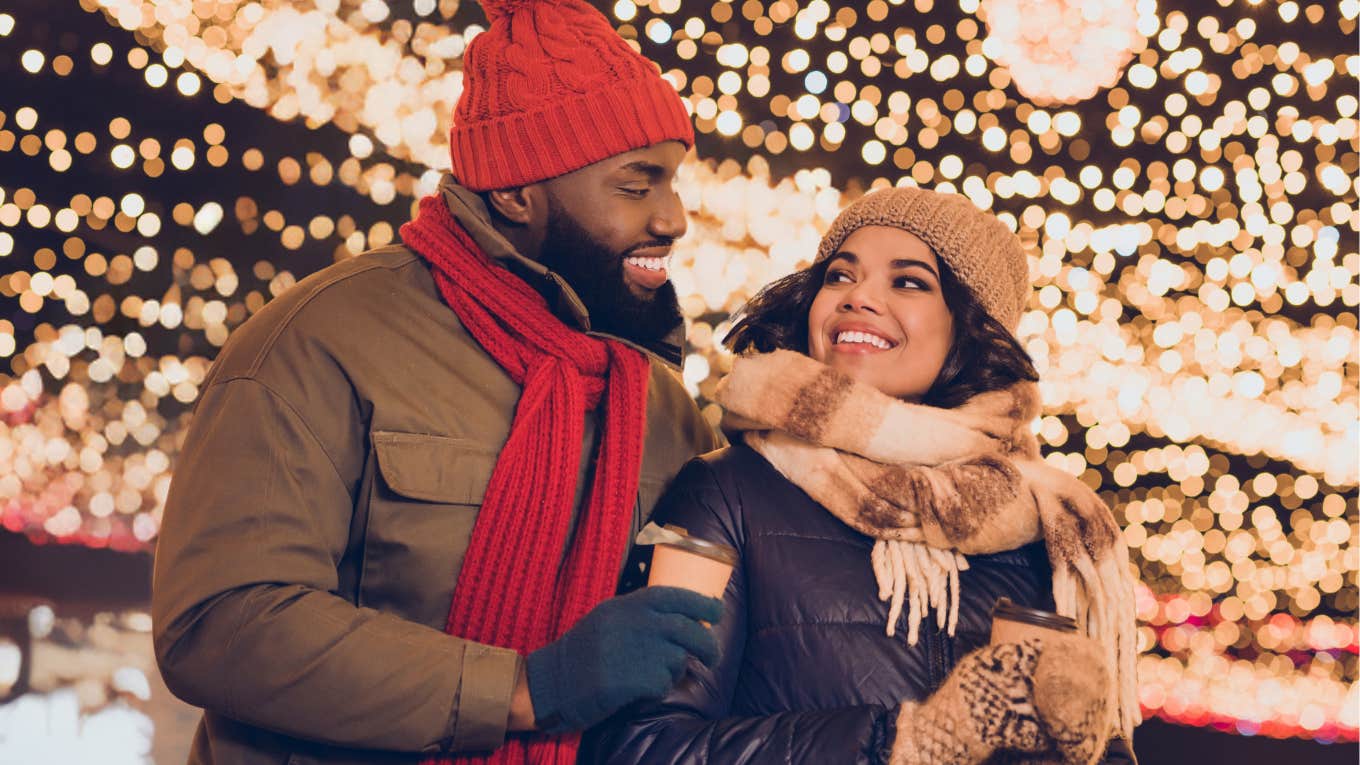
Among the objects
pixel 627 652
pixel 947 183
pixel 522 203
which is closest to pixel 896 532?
pixel 627 652

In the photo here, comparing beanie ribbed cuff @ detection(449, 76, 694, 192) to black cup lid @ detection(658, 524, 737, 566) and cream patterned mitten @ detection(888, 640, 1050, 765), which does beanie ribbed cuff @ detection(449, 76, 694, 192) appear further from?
cream patterned mitten @ detection(888, 640, 1050, 765)

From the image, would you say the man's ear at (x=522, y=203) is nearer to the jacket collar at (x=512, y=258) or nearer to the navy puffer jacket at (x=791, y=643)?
the jacket collar at (x=512, y=258)

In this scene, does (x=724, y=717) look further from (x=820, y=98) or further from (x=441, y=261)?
(x=820, y=98)

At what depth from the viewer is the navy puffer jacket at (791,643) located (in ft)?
5.32

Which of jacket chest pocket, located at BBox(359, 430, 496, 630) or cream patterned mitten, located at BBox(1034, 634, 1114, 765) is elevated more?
cream patterned mitten, located at BBox(1034, 634, 1114, 765)

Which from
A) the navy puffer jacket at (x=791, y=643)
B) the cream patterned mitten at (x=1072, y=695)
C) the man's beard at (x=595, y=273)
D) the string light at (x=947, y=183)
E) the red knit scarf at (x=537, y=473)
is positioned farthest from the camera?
the string light at (x=947, y=183)

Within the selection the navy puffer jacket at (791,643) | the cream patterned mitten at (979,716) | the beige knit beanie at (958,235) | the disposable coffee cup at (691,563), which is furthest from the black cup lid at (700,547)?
the beige knit beanie at (958,235)

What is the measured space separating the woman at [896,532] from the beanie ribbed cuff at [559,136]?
398 millimetres

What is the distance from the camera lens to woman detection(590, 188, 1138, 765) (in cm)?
157

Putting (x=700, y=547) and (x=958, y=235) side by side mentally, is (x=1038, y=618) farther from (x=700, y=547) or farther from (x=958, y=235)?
(x=958, y=235)

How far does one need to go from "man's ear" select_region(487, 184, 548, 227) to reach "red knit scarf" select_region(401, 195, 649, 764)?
8cm

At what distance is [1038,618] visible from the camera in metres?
1.53

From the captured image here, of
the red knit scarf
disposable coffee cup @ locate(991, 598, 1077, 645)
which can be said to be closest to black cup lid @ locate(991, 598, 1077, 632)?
disposable coffee cup @ locate(991, 598, 1077, 645)

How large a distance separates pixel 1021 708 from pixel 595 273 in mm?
876
